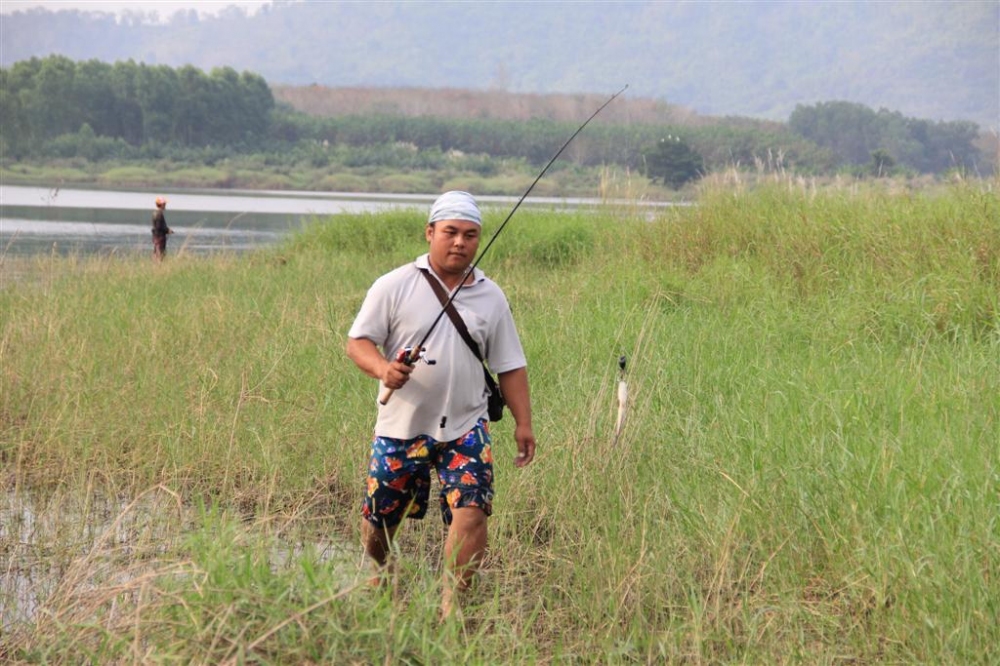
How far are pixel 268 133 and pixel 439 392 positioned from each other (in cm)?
8705

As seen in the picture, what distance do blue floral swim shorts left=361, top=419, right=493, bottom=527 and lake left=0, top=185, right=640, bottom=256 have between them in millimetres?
10826

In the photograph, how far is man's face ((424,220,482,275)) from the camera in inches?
153

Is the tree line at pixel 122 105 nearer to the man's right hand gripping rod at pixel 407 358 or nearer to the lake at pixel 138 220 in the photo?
the lake at pixel 138 220

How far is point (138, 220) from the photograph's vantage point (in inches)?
1430

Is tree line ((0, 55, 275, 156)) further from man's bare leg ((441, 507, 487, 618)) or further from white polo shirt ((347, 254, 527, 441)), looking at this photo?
man's bare leg ((441, 507, 487, 618))

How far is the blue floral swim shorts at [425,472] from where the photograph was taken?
151 inches

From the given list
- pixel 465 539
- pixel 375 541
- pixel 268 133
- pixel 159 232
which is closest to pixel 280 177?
pixel 268 133

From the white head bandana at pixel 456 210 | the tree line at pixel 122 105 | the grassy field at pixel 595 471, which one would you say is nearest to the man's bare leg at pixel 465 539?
the grassy field at pixel 595 471

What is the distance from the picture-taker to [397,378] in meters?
3.61

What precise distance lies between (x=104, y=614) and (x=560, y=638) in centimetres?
129

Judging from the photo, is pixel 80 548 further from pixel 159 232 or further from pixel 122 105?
pixel 122 105

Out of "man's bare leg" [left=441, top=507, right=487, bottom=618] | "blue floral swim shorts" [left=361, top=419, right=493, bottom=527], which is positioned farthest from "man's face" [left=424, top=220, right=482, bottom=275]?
"man's bare leg" [left=441, top=507, right=487, bottom=618]

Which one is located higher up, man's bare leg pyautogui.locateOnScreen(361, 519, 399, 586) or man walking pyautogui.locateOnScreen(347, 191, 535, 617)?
man walking pyautogui.locateOnScreen(347, 191, 535, 617)

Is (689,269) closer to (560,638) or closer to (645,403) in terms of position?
(645,403)
